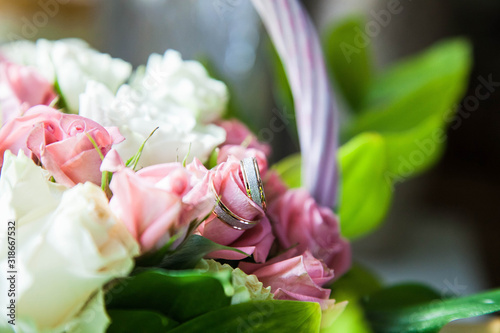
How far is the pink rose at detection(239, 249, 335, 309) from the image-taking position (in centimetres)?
21

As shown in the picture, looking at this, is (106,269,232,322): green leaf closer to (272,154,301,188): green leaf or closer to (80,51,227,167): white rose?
(80,51,227,167): white rose

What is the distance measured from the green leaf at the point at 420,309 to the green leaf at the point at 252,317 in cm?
9

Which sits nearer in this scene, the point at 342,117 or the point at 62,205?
the point at 62,205

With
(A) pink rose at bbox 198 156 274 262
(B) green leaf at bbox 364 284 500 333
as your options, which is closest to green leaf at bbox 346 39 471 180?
(B) green leaf at bbox 364 284 500 333

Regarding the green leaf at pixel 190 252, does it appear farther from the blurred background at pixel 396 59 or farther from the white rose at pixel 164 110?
the blurred background at pixel 396 59

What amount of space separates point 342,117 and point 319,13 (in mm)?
323

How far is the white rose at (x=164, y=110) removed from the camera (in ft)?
0.75

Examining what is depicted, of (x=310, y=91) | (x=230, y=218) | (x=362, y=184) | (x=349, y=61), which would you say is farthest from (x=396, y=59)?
(x=230, y=218)

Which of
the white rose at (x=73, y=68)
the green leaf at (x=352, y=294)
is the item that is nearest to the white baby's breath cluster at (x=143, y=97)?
the white rose at (x=73, y=68)

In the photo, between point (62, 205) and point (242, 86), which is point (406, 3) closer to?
point (242, 86)

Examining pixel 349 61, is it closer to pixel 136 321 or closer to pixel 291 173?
pixel 291 173

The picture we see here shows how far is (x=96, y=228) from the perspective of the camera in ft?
0.52

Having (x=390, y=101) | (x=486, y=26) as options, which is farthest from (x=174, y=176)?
(x=486, y=26)

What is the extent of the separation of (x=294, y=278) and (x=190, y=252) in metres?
0.05
